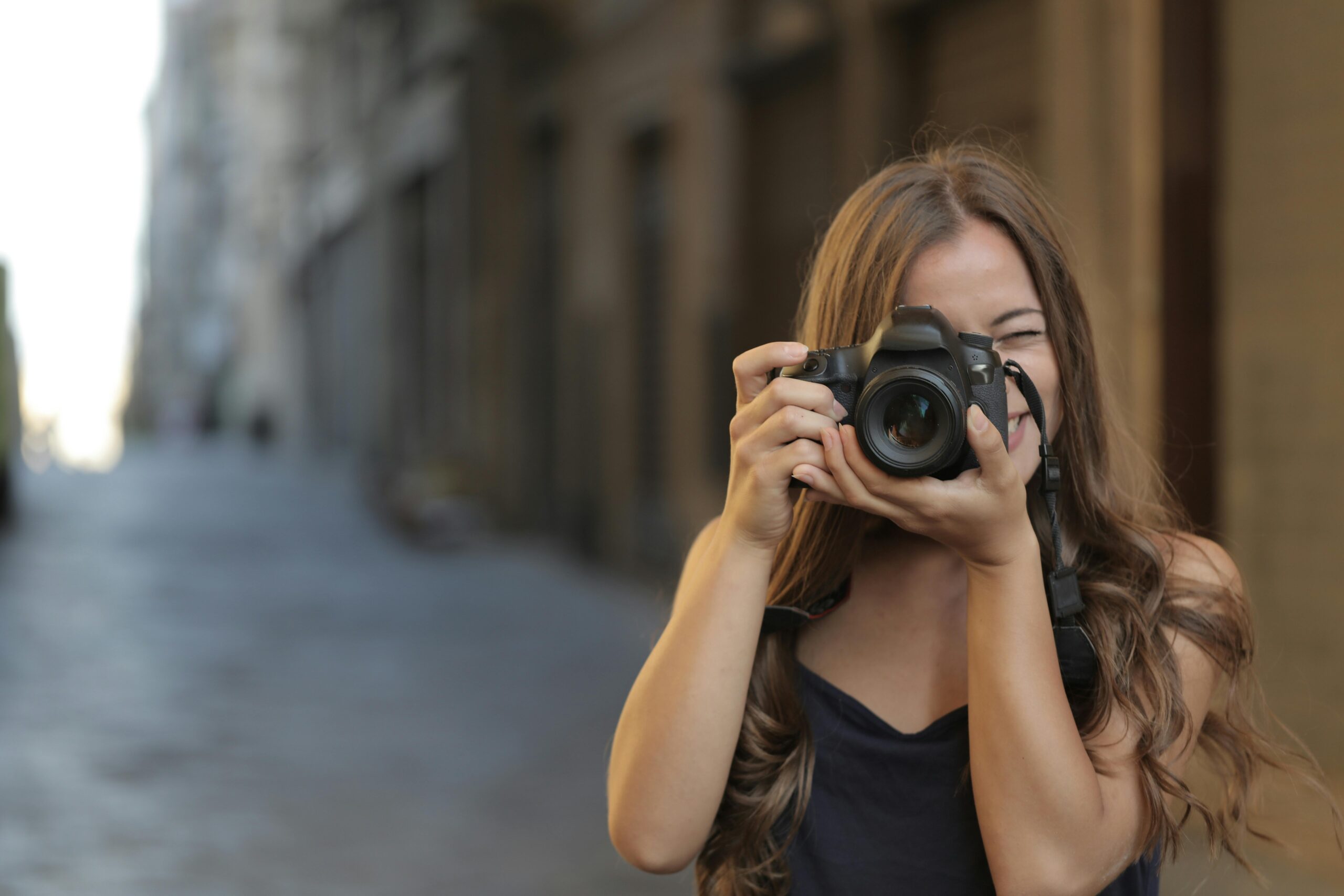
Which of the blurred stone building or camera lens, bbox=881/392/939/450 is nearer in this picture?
camera lens, bbox=881/392/939/450

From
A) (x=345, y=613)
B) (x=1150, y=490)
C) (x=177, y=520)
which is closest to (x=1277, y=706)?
(x=1150, y=490)

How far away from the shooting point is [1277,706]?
544 cm

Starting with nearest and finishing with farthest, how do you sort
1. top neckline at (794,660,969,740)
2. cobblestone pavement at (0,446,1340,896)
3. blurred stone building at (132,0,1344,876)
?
top neckline at (794,660,969,740)
cobblestone pavement at (0,446,1340,896)
blurred stone building at (132,0,1344,876)

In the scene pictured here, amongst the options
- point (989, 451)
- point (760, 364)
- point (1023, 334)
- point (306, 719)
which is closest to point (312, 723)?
point (306, 719)

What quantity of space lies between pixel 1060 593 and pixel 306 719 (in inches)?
232

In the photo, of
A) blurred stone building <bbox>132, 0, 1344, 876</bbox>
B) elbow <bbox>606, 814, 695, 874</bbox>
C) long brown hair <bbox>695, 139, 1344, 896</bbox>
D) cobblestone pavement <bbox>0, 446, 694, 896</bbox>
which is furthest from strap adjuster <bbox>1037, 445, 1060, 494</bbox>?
cobblestone pavement <bbox>0, 446, 694, 896</bbox>

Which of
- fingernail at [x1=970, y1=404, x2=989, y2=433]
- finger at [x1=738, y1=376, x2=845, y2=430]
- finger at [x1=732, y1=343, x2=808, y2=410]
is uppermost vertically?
finger at [x1=732, y1=343, x2=808, y2=410]

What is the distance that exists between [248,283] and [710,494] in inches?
1560

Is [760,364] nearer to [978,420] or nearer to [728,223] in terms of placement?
[978,420]

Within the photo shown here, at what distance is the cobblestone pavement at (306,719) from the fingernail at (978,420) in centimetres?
265

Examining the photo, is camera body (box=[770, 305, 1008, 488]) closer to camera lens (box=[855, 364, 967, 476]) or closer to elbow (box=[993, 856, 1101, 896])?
camera lens (box=[855, 364, 967, 476])

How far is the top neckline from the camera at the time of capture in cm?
163

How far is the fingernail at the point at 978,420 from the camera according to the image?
1391mm

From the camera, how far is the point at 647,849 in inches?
62.7
